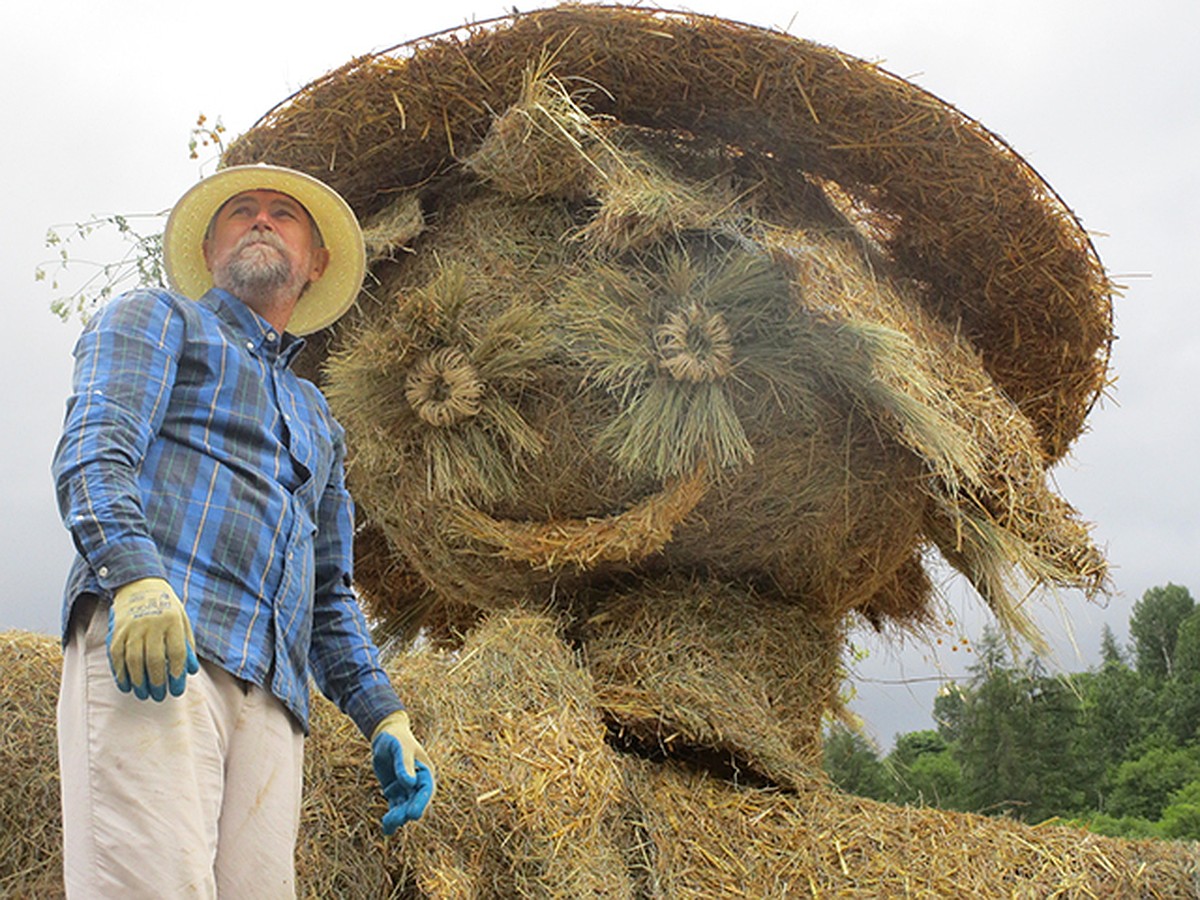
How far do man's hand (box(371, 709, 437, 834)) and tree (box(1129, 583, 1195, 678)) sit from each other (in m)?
13.6

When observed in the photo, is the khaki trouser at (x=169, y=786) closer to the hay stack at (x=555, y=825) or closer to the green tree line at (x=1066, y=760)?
the hay stack at (x=555, y=825)

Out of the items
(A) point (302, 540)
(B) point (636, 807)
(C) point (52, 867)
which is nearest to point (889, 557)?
(B) point (636, 807)

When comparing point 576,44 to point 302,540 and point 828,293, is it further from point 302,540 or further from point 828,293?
point 302,540

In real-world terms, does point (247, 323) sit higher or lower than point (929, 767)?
higher

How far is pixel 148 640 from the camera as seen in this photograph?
5.54 ft

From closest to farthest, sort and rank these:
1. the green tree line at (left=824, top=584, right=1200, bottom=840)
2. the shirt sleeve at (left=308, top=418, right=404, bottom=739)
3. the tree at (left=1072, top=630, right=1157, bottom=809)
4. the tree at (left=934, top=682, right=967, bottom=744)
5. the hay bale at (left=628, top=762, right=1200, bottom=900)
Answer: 1. the shirt sleeve at (left=308, top=418, right=404, bottom=739)
2. the hay bale at (left=628, top=762, right=1200, bottom=900)
3. the green tree line at (left=824, top=584, right=1200, bottom=840)
4. the tree at (left=1072, top=630, right=1157, bottom=809)
5. the tree at (left=934, top=682, right=967, bottom=744)

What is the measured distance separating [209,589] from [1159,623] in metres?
15.1

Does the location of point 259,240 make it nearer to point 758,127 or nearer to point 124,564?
point 124,564

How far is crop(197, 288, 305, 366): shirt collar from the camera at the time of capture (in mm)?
2230

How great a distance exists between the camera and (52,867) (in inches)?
97.3

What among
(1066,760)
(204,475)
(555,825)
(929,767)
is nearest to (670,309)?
(555,825)

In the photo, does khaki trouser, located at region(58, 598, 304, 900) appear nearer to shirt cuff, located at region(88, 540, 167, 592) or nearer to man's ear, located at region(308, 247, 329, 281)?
shirt cuff, located at region(88, 540, 167, 592)

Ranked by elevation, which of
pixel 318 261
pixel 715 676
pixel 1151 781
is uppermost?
pixel 318 261

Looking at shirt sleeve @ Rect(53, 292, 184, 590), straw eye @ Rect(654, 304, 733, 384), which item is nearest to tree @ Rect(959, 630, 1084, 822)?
straw eye @ Rect(654, 304, 733, 384)
